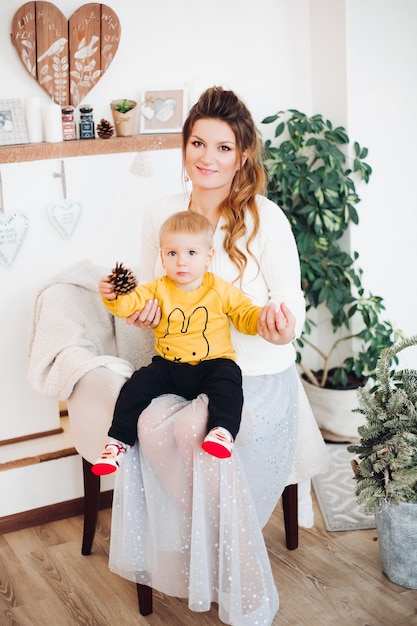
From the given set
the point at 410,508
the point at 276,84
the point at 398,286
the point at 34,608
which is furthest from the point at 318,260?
the point at 34,608

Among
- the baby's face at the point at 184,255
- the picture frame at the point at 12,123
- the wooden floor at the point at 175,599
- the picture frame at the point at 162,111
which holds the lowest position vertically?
the wooden floor at the point at 175,599

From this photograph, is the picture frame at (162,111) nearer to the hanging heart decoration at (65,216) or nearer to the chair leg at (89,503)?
the hanging heart decoration at (65,216)

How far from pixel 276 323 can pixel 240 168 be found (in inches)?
21.4

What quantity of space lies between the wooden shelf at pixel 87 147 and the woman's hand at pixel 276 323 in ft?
3.55

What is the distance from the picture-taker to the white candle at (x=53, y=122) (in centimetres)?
276

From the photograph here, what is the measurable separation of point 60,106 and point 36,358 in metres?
0.90

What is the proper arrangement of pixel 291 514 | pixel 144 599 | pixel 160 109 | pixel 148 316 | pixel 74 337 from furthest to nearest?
1. pixel 160 109
2. pixel 291 514
3. pixel 74 337
4. pixel 144 599
5. pixel 148 316

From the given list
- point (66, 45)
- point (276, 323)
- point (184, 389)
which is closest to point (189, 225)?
point (276, 323)

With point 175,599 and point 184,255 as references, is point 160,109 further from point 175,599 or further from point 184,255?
point 175,599

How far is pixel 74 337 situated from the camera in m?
2.48

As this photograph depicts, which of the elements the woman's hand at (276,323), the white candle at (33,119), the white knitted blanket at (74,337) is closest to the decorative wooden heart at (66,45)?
the white candle at (33,119)

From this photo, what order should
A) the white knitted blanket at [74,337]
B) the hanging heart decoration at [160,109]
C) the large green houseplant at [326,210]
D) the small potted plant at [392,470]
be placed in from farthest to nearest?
the large green houseplant at [326,210], the hanging heart decoration at [160,109], the white knitted blanket at [74,337], the small potted plant at [392,470]

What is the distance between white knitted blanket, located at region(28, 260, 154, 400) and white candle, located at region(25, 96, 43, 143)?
0.46m

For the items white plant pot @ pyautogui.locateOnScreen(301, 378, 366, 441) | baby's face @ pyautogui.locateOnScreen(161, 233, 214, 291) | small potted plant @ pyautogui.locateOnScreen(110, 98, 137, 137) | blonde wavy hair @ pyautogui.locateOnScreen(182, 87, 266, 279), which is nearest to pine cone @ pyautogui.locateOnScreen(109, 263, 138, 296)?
baby's face @ pyautogui.locateOnScreen(161, 233, 214, 291)
